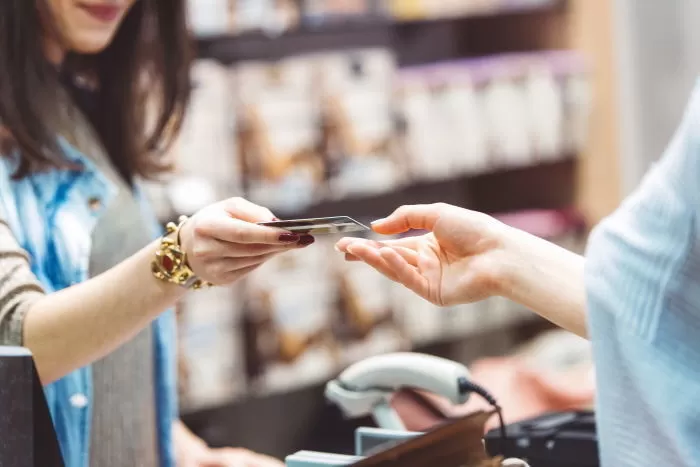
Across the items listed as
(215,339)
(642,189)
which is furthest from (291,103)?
(642,189)

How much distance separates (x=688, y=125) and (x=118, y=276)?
2.56 feet

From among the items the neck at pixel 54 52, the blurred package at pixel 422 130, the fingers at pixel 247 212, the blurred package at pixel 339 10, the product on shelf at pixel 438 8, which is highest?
the neck at pixel 54 52

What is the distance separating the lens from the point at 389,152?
130 inches

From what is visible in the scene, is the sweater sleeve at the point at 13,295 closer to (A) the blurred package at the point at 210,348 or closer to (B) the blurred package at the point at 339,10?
(A) the blurred package at the point at 210,348

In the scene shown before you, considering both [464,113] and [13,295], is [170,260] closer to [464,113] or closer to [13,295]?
[13,295]

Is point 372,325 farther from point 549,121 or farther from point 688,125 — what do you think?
point 688,125

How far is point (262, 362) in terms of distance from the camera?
3059mm

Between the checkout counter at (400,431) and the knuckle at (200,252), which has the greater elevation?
the knuckle at (200,252)

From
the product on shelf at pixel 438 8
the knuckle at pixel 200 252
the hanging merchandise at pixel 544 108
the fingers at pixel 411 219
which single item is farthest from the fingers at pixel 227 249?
the hanging merchandise at pixel 544 108

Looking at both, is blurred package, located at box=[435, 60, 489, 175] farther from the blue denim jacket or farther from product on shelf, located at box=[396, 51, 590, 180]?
the blue denim jacket

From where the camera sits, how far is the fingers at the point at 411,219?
1.19 metres

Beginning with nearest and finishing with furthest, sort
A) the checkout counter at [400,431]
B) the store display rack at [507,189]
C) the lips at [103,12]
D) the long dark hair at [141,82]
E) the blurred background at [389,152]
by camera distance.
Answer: the checkout counter at [400,431], the lips at [103,12], the long dark hair at [141,82], the blurred background at [389,152], the store display rack at [507,189]

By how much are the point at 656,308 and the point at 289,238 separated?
48cm

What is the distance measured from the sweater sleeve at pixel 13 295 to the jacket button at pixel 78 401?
0.20m
